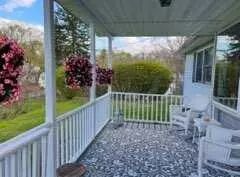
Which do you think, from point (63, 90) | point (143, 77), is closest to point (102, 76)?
point (63, 90)

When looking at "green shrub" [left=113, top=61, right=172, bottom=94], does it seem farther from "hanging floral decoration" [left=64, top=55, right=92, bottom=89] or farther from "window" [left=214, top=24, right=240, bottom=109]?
"hanging floral decoration" [left=64, top=55, right=92, bottom=89]

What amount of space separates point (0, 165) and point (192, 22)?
4135 millimetres

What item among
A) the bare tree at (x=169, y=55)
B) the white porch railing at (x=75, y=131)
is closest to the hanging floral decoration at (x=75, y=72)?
the white porch railing at (x=75, y=131)

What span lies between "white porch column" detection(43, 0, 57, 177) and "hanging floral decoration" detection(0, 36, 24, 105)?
3.99ft

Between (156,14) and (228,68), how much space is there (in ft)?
6.17

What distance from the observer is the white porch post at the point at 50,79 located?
2611 millimetres

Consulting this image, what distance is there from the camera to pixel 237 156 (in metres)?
3.02

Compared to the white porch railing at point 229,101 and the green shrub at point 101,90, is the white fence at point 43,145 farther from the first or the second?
the white porch railing at point 229,101

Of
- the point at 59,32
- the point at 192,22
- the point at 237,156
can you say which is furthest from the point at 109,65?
the point at 237,156

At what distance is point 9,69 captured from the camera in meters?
1.38

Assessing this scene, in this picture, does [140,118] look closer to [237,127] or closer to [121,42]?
[237,127]

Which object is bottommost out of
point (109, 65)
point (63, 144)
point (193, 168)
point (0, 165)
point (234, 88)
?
point (193, 168)

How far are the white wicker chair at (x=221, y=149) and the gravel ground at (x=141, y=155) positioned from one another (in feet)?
2.33

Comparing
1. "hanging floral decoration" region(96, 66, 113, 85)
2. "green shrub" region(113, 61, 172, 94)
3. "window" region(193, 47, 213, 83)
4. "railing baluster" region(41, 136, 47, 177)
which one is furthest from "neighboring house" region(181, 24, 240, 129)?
"green shrub" region(113, 61, 172, 94)
